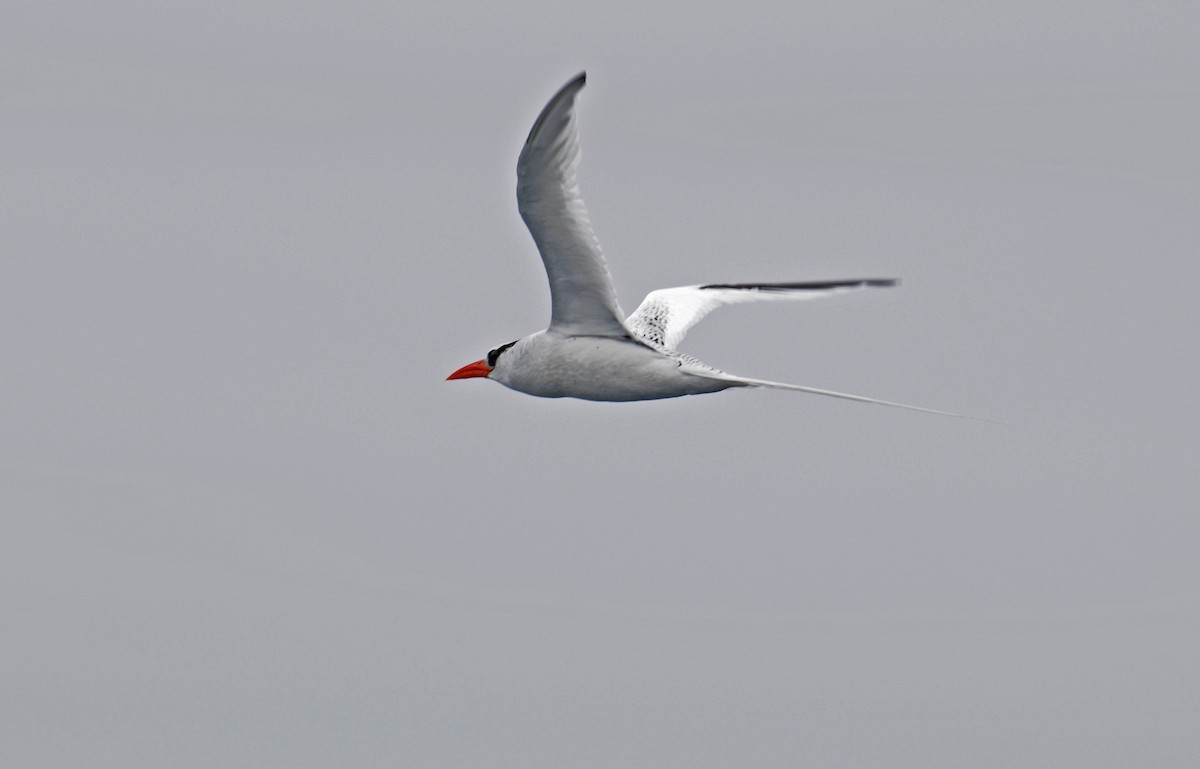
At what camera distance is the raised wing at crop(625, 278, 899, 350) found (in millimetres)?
25984

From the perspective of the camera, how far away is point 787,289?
2641 centimetres

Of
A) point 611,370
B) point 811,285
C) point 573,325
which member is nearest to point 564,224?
point 573,325

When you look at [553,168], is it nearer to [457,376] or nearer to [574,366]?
[574,366]

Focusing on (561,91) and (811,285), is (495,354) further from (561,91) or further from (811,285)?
(561,91)

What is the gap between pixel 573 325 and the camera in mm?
21844

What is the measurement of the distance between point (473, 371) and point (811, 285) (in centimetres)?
532

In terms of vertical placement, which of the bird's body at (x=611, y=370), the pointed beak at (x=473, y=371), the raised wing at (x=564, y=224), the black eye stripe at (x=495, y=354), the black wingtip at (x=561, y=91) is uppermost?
the black wingtip at (x=561, y=91)

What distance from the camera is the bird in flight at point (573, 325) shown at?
19000 millimetres

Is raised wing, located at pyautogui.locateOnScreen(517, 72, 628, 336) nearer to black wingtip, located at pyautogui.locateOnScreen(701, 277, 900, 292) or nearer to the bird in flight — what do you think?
the bird in flight

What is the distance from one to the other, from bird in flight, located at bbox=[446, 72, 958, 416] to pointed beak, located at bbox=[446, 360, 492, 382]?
0.07 ft

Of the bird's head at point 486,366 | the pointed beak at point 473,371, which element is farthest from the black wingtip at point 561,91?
the pointed beak at point 473,371

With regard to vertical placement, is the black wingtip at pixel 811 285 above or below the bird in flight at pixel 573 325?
above

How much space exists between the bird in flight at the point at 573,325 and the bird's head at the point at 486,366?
0.01 metres

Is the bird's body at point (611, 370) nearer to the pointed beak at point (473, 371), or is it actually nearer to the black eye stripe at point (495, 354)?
the black eye stripe at point (495, 354)
